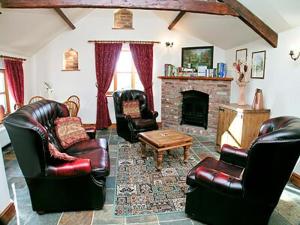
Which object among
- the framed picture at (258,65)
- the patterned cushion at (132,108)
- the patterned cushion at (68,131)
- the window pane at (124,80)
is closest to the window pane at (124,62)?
the window pane at (124,80)

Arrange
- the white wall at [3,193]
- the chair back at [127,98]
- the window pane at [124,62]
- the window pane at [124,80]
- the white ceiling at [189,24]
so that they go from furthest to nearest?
1. the window pane at [124,80]
2. the window pane at [124,62]
3. the chair back at [127,98]
4. the white ceiling at [189,24]
5. the white wall at [3,193]

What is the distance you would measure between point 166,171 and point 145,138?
0.66 metres

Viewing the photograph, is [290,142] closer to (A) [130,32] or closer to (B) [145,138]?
(B) [145,138]

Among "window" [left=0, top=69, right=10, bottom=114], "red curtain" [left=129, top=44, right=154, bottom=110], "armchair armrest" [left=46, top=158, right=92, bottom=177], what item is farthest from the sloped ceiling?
"armchair armrest" [left=46, top=158, right=92, bottom=177]

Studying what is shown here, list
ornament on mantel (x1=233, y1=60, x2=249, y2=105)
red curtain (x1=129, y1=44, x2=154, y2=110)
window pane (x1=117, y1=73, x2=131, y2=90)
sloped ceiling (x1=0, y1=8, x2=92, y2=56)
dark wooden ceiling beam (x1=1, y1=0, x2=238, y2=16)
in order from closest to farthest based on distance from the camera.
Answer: dark wooden ceiling beam (x1=1, y1=0, x2=238, y2=16) → sloped ceiling (x1=0, y1=8, x2=92, y2=56) → ornament on mantel (x1=233, y1=60, x2=249, y2=105) → red curtain (x1=129, y1=44, x2=154, y2=110) → window pane (x1=117, y1=73, x2=131, y2=90)

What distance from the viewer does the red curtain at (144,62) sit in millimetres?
5953

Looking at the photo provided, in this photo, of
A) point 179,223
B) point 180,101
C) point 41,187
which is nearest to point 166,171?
point 179,223

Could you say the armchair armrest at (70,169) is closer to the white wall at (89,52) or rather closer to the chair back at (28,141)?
the chair back at (28,141)

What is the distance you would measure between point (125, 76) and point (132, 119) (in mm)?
1737

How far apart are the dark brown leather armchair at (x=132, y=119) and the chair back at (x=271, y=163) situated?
3.07 metres

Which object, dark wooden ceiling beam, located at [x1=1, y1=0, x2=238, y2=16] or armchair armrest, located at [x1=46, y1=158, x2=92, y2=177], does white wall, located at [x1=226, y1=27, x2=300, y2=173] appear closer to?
dark wooden ceiling beam, located at [x1=1, y1=0, x2=238, y2=16]

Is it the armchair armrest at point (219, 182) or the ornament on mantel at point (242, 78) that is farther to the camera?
the ornament on mantel at point (242, 78)

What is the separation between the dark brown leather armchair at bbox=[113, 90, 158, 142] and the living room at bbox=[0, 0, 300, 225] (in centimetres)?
25

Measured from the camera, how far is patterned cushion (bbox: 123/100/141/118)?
17.5 feet
